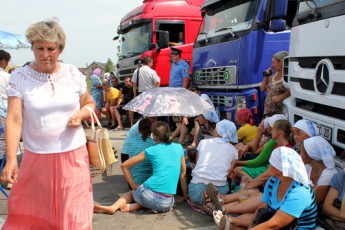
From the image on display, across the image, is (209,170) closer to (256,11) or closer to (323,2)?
(323,2)

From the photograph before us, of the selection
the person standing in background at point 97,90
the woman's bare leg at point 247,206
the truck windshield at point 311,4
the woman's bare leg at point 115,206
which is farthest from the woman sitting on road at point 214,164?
the person standing in background at point 97,90

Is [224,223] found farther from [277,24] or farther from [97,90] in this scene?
[97,90]

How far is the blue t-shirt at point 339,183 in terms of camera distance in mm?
3393

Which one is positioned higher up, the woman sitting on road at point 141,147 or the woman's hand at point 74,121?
the woman's hand at point 74,121

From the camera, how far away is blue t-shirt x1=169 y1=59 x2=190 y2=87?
29.2ft

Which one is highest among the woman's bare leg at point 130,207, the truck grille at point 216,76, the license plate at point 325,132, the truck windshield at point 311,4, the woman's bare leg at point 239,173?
the truck windshield at point 311,4

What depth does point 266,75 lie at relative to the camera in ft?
20.4

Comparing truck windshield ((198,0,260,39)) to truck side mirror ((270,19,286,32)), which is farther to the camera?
truck windshield ((198,0,260,39))

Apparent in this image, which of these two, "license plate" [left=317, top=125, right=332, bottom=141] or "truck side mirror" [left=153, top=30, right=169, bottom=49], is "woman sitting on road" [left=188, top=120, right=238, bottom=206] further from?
"truck side mirror" [left=153, top=30, right=169, bottom=49]

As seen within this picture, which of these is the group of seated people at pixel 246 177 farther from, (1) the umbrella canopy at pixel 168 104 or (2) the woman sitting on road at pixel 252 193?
(1) the umbrella canopy at pixel 168 104

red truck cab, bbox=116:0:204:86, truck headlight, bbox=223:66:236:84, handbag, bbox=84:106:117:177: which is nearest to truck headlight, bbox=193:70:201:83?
truck headlight, bbox=223:66:236:84

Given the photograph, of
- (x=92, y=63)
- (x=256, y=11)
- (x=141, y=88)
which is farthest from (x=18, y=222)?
(x=92, y=63)

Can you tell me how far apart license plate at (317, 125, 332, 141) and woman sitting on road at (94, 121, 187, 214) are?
1590 mm

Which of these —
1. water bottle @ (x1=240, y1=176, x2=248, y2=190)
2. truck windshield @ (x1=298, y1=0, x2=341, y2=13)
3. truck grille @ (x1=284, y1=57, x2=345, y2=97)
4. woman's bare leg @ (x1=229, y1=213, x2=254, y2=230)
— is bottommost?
woman's bare leg @ (x1=229, y1=213, x2=254, y2=230)
